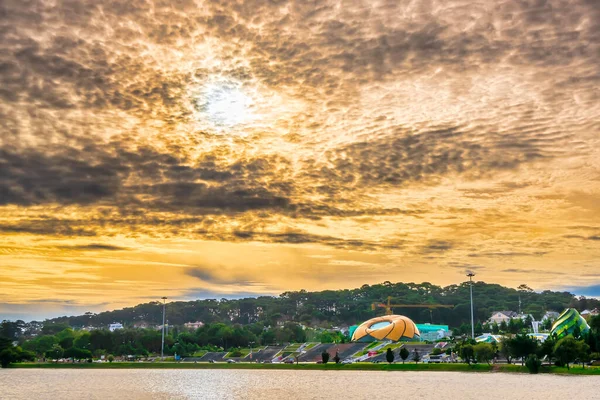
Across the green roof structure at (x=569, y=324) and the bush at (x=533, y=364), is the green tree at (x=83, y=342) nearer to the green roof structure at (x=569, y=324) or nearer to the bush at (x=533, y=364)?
the green roof structure at (x=569, y=324)

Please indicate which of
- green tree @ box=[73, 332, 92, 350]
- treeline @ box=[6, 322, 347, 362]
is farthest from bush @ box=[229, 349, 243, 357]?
green tree @ box=[73, 332, 92, 350]

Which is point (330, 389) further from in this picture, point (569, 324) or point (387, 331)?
point (387, 331)

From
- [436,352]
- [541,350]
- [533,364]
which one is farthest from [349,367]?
[533,364]

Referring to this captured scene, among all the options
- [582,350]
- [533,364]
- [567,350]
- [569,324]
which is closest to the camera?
[582,350]

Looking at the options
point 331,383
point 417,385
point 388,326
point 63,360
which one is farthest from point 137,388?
point 388,326

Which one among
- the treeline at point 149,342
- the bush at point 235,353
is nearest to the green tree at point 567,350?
the bush at point 235,353

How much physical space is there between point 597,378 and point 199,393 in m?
33.8

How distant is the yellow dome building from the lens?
436ft

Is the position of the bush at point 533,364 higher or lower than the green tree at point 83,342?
lower

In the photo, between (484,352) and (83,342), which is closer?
(484,352)

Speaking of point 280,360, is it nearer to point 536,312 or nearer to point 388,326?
point 388,326

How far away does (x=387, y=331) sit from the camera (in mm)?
133250

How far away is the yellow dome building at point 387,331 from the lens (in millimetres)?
132875

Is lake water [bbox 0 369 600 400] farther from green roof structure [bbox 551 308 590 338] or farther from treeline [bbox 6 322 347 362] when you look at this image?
treeline [bbox 6 322 347 362]
